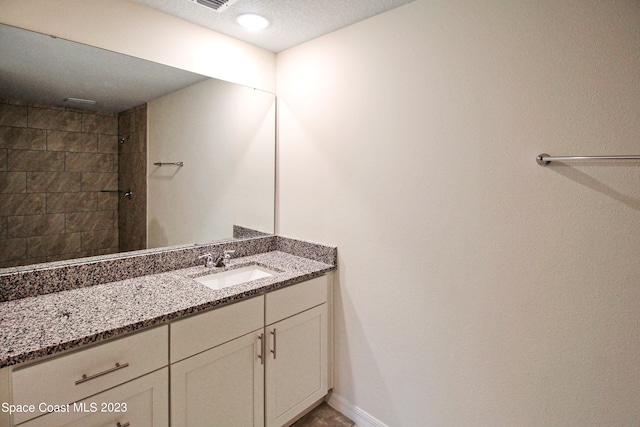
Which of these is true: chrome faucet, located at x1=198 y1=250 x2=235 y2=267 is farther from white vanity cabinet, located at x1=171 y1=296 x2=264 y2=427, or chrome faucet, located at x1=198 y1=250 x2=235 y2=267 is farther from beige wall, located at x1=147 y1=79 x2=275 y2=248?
white vanity cabinet, located at x1=171 y1=296 x2=264 y2=427

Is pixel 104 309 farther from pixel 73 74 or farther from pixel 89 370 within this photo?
pixel 73 74

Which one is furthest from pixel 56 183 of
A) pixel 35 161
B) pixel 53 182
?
pixel 35 161

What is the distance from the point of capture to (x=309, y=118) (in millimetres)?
2123

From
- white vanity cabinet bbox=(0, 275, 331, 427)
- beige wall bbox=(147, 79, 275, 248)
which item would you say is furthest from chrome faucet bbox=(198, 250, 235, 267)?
white vanity cabinet bbox=(0, 275, 331, 427)

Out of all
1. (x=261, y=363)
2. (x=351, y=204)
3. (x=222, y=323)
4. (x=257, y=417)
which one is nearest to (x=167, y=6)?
(x=351, y=204)

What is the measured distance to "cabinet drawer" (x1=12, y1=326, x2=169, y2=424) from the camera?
99 centimetres

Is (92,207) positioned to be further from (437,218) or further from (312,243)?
(437,218)

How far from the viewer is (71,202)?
1.58m

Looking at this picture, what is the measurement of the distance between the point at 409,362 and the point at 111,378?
133 centimetres

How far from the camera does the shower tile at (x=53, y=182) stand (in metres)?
1.47

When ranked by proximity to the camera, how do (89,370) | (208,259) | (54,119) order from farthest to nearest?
(208,259)
(54,119)
(89,370)

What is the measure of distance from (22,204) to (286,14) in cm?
156

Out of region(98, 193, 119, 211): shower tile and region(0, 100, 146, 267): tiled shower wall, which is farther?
region(98, 193, 119, 211): shower tile

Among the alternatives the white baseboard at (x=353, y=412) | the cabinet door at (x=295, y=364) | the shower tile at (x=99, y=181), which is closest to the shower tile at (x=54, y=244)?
the shower tile at (x=99, y=181)
